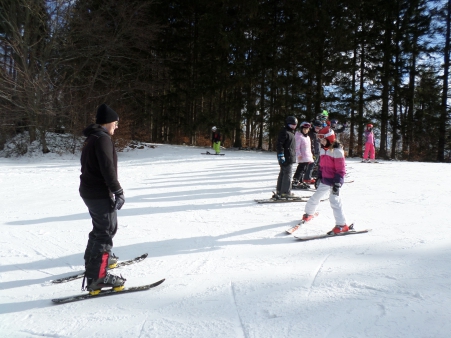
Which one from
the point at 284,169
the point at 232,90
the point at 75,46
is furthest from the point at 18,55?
the point at 284,169

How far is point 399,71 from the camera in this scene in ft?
68.6

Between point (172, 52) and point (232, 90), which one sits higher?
point (172, 52)

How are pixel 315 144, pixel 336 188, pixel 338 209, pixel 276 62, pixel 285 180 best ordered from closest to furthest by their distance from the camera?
pixel 336 188, pixel 338 209, pixel 285 180, pixel 315 144, pixel 276 62

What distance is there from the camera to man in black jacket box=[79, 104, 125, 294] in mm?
3049

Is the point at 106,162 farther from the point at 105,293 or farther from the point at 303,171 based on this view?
the point at 303,171

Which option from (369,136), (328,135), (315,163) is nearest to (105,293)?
(328,135)

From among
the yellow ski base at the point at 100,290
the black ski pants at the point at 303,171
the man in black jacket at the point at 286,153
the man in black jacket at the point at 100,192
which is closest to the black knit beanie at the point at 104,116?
the man in black jacket at the point at 100,192

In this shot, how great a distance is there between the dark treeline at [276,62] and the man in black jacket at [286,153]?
1222cm

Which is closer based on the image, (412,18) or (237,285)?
(237,285)

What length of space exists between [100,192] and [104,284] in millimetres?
943

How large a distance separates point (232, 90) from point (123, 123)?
9032 mm

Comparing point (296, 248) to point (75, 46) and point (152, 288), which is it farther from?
point (75, 46)

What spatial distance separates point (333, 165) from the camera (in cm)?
479

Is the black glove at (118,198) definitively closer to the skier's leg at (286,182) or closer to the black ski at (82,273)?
the black ski at (82,273)
